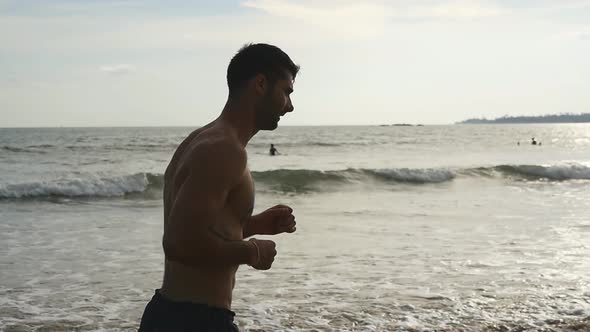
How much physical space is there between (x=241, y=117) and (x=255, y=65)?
0.66 ft

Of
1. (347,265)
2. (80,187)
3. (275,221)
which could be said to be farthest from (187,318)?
(80,187)

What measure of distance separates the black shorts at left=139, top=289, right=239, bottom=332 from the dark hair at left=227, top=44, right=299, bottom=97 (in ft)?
2.73

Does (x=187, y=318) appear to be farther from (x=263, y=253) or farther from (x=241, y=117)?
(x=241, y=117)

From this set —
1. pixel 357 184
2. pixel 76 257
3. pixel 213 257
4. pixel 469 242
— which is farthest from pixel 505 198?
pixel 213 257

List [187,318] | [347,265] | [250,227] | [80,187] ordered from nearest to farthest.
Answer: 1. [187,318]
2. [250,227]
3. [347,265]
4. [80,187]

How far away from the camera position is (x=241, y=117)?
98.4 inches

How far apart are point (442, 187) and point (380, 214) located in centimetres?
961

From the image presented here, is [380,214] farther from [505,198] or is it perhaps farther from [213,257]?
[213,257]

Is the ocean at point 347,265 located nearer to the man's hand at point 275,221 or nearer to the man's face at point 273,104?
the man's hand at point 275,221

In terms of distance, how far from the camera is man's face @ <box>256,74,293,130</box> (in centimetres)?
250

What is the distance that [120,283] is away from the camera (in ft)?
25.7

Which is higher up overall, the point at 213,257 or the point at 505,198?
the point at 213,257

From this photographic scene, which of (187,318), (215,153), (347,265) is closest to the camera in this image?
(215,153)

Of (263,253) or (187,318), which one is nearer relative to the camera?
(263,253)
